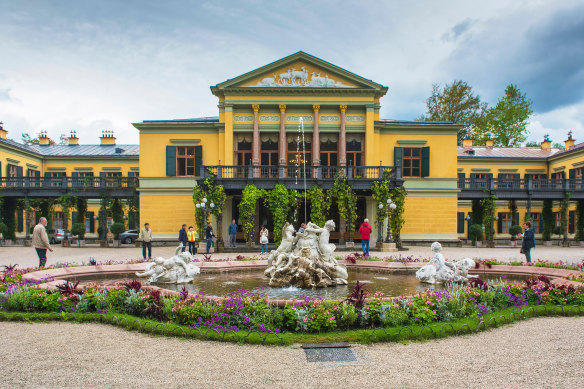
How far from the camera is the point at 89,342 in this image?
6086mm

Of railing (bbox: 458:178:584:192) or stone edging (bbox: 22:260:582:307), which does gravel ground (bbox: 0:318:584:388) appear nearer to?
stone edging (bbox: 22:260:582:307)

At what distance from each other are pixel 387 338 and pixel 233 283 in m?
5.26

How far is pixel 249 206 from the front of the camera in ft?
78.5

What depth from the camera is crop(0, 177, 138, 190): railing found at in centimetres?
2984

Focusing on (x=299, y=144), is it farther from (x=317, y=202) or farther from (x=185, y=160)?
(x=185, y=160)

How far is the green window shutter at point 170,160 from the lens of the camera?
28.0 metres

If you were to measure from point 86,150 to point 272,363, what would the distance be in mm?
42086

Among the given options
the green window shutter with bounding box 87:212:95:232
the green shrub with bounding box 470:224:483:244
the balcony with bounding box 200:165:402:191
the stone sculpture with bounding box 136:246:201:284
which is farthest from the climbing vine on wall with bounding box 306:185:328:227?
the green window shutter with bounding box 87:212:95:232

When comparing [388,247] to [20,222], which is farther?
[20,222]

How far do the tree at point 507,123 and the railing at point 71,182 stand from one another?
3827 centimetres

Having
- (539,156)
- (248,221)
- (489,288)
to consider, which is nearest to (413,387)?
(489,288)

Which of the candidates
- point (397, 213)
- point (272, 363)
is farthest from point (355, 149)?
point (272, 363)

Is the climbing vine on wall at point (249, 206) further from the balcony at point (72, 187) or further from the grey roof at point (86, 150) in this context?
the grey roof at point (86, 150)

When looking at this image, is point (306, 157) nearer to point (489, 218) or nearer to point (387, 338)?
point (489, 218)
